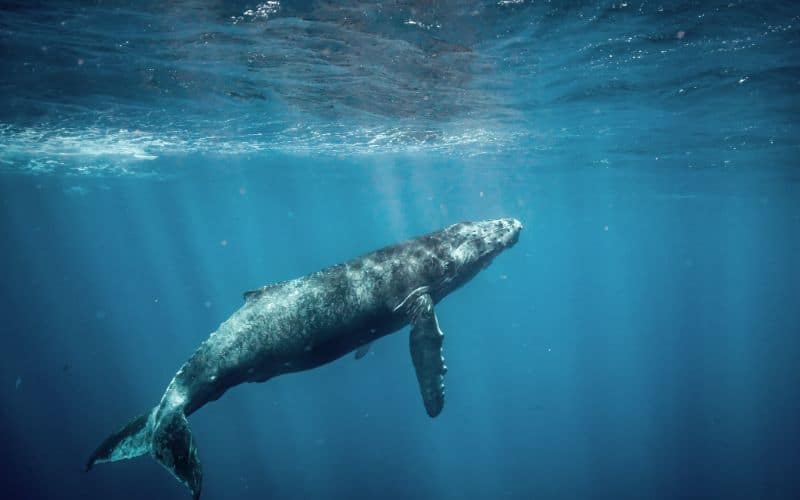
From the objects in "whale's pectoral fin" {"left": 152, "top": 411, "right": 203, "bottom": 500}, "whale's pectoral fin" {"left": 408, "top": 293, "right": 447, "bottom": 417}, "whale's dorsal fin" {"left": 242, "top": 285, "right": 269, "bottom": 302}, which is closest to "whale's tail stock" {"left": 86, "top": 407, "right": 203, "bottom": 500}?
"whale's pectoral fin" {"left": 152, "top": 411, "right": 203, "bottom": 500}

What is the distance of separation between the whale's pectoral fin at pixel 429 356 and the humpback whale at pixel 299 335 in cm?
2

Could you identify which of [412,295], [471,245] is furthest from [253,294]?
[471,245]

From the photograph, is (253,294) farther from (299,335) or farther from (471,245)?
(471,245)

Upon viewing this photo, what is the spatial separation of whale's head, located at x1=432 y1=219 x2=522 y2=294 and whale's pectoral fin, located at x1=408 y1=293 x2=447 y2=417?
4.01 feet

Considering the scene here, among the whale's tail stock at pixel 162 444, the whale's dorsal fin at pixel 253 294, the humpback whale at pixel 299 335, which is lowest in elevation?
the whale's tail stock at pixel 162 444

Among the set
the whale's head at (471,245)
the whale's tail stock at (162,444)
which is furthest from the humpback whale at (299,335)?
the whale's head at (471,245)

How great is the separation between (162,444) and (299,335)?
2.22 m

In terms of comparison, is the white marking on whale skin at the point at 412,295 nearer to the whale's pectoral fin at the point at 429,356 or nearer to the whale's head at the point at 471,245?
the whale's pectoral fin at the point at 429,356

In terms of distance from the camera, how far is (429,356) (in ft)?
23.8

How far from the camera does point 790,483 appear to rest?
99.7 ft

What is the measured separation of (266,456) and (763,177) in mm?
41058

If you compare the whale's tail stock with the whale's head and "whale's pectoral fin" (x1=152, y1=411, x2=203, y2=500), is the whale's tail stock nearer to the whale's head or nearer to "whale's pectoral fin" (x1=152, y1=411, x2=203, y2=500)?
"whale's pectoral fin" (x1=152, y1=411, x2=203, y2=500)

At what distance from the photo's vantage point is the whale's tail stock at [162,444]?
543cm

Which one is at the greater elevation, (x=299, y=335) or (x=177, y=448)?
(x=299, y=335)
